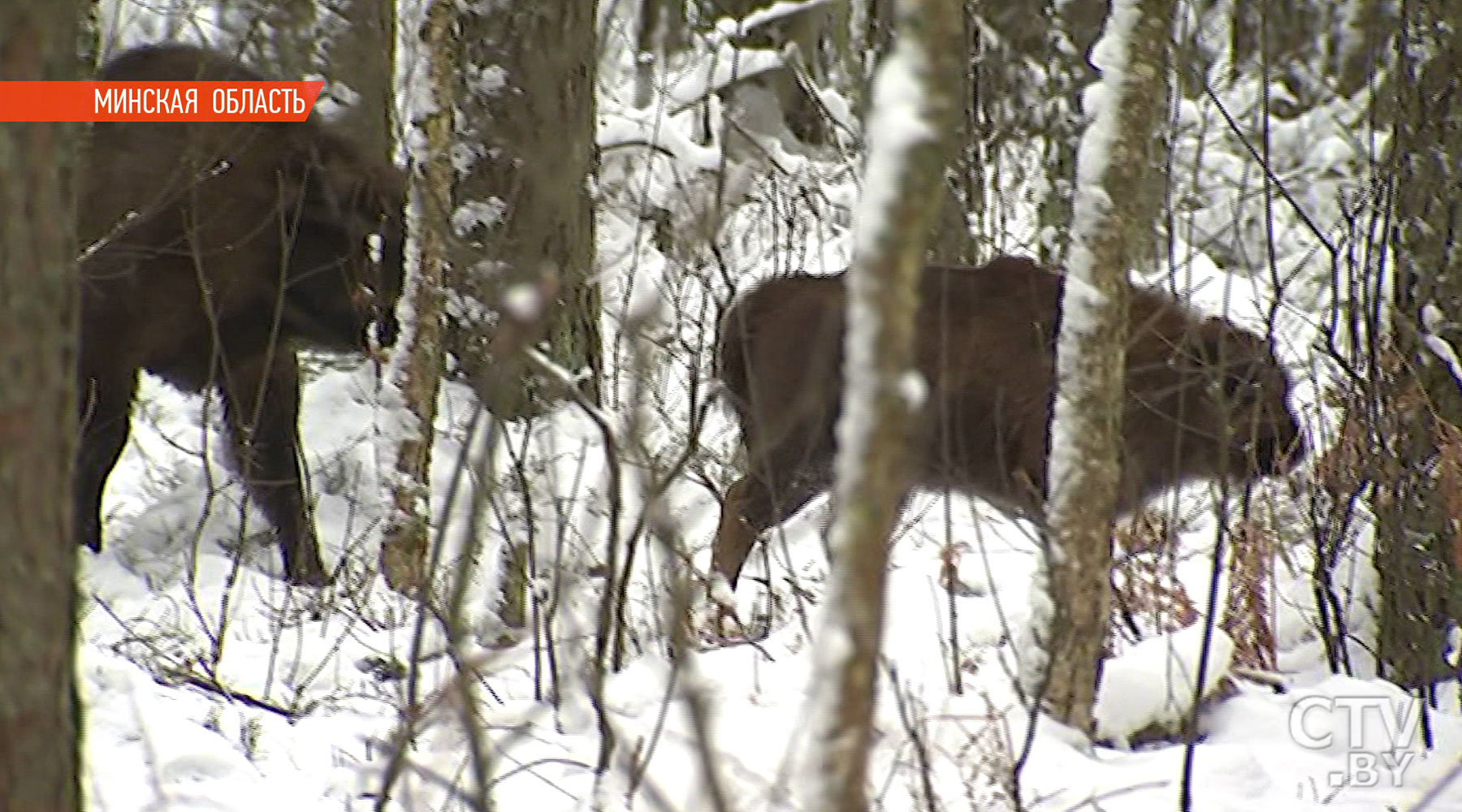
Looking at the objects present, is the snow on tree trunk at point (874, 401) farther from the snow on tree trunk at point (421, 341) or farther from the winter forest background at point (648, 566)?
the snow on tree trunk at point (421, 341)

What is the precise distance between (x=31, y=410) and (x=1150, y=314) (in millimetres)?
4214

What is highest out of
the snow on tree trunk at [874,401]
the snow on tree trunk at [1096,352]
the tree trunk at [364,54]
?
the tree trunk at [364,54]

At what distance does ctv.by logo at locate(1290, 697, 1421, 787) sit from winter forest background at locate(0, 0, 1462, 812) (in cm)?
1

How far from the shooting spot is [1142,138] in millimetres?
3893

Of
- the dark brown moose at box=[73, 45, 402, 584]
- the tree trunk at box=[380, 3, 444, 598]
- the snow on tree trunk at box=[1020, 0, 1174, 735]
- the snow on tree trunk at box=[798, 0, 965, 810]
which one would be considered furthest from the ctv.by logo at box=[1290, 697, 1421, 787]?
the dark brown moose at box=[73, 45, 402, 584]

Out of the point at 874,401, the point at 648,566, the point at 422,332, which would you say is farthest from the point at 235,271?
the point at 874,401

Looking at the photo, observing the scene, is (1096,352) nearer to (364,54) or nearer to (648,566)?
(648,566)

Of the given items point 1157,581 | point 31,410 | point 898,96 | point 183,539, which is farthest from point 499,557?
point 898,96

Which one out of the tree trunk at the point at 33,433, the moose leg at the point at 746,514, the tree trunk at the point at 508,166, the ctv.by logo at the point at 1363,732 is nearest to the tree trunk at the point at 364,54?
the tree trunk at the point at 508,166

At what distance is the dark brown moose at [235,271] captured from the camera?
5.88m

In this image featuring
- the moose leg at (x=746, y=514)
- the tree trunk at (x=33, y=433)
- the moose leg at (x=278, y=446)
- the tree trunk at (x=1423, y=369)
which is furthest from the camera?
the moose leg at (x=278, y=446)

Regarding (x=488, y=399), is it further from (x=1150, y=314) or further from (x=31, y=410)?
(x=1150, y=314)

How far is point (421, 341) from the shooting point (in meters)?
5.66

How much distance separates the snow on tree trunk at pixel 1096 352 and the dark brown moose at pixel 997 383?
49.3 inches
